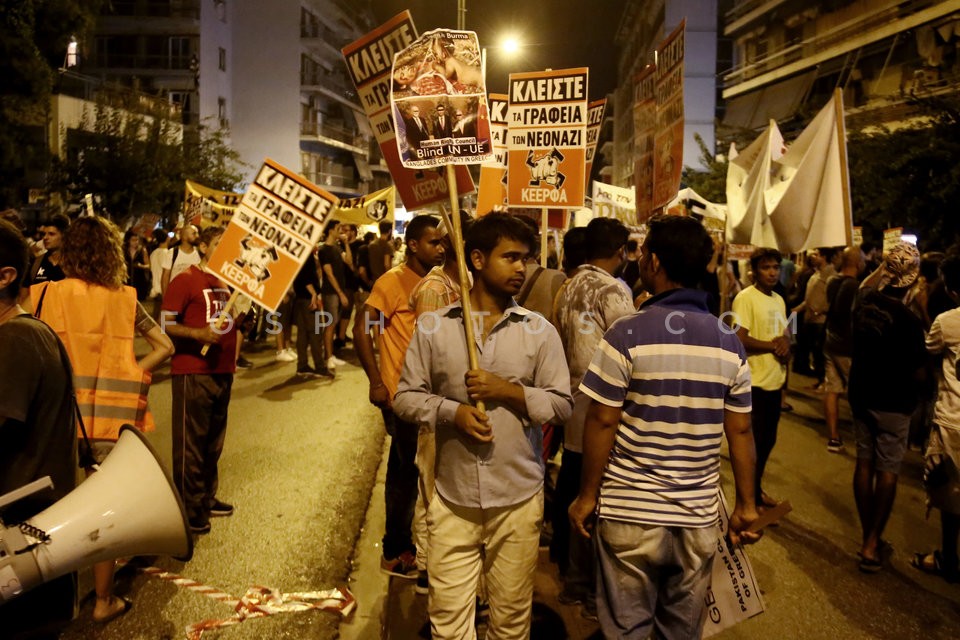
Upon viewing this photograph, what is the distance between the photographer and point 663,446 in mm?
3119

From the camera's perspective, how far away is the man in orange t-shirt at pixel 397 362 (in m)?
4.79

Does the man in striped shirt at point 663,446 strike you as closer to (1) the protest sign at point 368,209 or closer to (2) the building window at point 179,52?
(1) the protest sign at point 368,209

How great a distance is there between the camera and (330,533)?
18.5ft

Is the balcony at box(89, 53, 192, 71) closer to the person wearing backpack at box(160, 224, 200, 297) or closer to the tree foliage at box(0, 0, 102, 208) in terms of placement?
the tree foliage at box(0, 0, 102, 208)

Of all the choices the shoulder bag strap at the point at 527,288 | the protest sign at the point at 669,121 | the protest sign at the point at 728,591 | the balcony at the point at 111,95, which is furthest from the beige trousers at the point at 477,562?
the balcony at the point at 111,95

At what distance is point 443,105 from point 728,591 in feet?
8.95

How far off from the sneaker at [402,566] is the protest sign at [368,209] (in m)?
14.8

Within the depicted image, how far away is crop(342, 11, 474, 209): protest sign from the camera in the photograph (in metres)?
5.13

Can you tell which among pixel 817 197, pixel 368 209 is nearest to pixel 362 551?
pixel 817 197

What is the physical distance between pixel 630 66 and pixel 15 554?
78786mm

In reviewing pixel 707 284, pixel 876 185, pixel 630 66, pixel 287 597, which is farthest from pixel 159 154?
pixel 630 66

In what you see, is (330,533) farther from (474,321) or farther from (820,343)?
(820,343)

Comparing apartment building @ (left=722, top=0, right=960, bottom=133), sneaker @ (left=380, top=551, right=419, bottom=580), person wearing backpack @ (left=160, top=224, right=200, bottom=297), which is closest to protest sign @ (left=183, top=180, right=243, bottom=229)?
person wearing backpack @ (left=160, top=224, right=200, bottom=297)

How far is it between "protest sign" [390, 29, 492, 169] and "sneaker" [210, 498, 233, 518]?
3.20 metres
